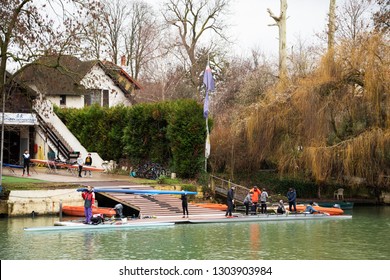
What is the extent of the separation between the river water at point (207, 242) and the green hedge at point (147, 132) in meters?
11.0

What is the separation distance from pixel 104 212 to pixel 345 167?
13972 millimetres

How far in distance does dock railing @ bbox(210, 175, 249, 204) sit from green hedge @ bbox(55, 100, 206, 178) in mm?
1426

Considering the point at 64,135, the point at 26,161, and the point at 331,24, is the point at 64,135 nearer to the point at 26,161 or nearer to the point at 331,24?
the point at 26,161

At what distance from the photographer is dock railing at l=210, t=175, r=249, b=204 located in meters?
45.5

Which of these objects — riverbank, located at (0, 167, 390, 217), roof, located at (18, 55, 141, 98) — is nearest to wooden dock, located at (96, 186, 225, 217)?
riverbank, located at (0, 167, 390, 217)

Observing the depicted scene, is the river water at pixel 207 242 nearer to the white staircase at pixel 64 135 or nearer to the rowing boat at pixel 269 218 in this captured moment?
the rowing boat at pixel 269 218

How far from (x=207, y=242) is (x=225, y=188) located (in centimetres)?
1808

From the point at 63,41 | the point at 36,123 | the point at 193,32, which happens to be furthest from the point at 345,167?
the point at 193,32

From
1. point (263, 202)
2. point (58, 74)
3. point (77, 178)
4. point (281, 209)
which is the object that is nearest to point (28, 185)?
point (77, 178)

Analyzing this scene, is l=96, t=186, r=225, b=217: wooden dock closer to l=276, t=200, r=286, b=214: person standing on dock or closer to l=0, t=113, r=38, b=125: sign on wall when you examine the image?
l=276, t=200, r=286, b=214: person standing on dock

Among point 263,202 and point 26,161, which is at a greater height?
point 26,161

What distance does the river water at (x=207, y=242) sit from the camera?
82.3 ft

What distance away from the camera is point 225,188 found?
46375mm

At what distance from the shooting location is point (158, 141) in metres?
48.5
